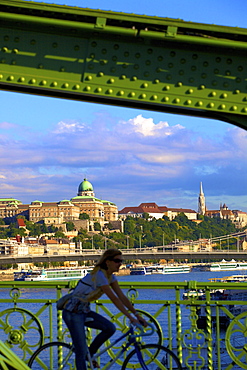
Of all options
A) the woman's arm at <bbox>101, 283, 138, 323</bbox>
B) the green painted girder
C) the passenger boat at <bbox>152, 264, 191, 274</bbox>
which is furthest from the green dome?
the green painted girder

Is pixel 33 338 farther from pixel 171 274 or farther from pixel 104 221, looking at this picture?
pixel 104 221

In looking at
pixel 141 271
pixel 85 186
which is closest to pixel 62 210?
pixel 85 186

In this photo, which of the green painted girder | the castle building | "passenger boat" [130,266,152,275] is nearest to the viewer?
the green painted girder

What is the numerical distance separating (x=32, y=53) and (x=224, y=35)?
2.97 feet

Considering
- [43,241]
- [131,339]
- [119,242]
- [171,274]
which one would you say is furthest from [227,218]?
[131,339]

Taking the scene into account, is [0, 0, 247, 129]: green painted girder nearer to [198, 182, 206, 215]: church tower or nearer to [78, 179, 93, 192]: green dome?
[78, 179, 93, 192]: green dome

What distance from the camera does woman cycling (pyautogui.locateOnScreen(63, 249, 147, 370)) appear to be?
11.7 ft

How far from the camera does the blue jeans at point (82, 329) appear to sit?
3625mm

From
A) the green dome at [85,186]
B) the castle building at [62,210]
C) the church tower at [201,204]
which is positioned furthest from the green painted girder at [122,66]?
the church tower at [201,204]

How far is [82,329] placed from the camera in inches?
143

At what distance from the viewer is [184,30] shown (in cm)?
307

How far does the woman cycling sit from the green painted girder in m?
0.96

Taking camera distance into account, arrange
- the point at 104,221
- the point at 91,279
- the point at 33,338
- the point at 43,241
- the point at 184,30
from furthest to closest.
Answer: the point at 104,221
the point at 43,241
the point at 33,338
the point at 91,279
the point at 184,30

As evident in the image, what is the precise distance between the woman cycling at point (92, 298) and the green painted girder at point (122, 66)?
0.96 metres
